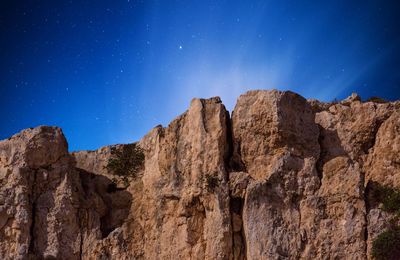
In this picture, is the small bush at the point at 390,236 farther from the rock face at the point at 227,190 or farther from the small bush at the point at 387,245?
the rock face at the point at 227,190

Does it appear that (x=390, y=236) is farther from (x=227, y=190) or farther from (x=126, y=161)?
(x=126, y=161)

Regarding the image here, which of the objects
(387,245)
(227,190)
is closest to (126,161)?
(227,190)

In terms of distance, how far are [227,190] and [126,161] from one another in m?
9.80

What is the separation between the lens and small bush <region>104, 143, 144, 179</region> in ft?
82.8

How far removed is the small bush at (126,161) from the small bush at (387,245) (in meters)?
16.6

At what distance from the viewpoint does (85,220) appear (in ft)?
70.7

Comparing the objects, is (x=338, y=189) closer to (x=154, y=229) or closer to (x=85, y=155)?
(x=154, y=229)

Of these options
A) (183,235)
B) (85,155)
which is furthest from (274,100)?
(85,155)

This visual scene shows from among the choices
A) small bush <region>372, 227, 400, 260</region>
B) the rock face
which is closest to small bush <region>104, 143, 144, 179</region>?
the rock face

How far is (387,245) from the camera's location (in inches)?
646

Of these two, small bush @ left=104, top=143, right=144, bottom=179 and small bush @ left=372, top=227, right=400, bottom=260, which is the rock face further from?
small bush @ left=104, top=143, right=144, bottom=179

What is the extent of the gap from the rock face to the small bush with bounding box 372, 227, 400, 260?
0.47 m

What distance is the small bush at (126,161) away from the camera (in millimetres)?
25234


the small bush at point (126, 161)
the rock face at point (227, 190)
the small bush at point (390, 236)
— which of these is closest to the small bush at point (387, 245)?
the small bush at point (390, 236)
